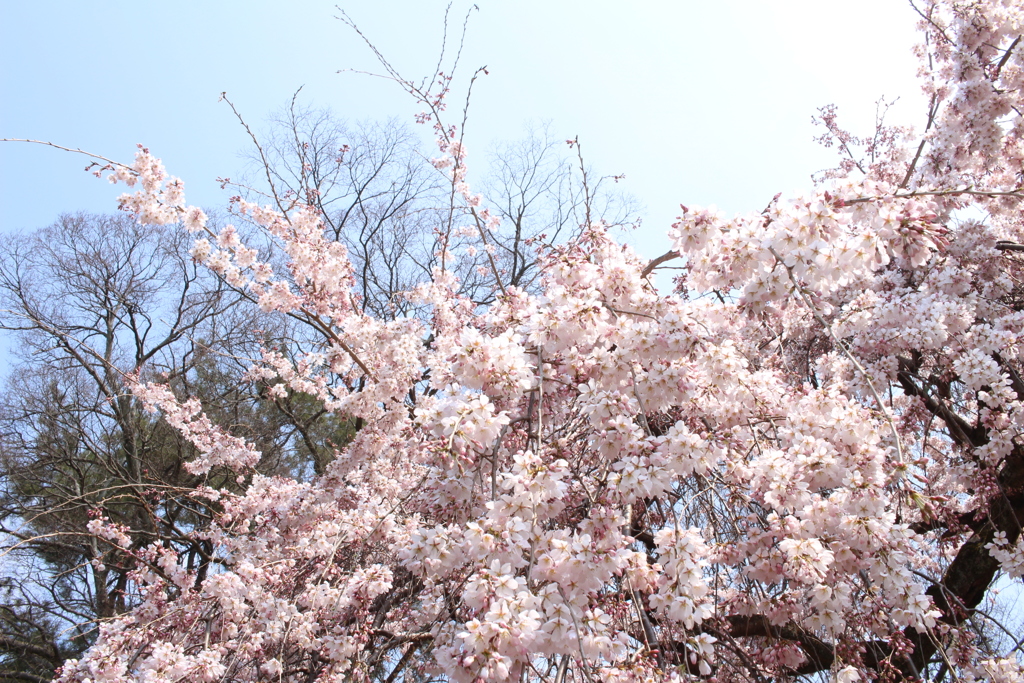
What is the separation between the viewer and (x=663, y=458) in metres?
1.85

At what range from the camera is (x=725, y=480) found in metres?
2.22

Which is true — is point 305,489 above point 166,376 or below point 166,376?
below

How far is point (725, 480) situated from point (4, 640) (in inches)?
400

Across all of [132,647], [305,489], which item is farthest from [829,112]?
[132,647]

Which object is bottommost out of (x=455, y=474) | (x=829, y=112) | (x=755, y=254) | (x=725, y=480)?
(x=725, y=480)

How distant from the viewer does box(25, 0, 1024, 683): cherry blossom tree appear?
5.96ft

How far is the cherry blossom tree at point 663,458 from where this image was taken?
5.96 feet

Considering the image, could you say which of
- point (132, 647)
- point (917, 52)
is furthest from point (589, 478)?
point (917, 52)

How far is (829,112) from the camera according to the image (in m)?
7.18

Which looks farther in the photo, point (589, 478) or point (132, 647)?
point (132, 647)

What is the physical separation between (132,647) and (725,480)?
145 inches

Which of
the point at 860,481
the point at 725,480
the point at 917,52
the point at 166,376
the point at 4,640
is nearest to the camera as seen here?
the point at 860,481

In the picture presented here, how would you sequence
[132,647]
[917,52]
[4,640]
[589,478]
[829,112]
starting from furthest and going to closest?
[4,640], [829,112], [917,52], [132,647], [589,478]

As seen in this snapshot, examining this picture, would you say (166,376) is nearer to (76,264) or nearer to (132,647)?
(76,264)
